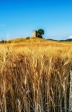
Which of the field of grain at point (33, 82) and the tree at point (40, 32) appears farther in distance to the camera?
the tree at point (40, 32)

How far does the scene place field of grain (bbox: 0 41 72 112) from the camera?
2824 mm

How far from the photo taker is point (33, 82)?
2873mm

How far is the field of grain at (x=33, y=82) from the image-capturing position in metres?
2.82

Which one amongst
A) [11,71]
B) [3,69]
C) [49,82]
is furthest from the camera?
[49,82]

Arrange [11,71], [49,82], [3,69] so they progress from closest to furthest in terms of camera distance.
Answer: [3,69]
[11,71]
[49,82]

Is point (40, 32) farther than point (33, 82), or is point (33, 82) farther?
point (40, 32)

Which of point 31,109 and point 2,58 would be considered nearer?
point 2,58

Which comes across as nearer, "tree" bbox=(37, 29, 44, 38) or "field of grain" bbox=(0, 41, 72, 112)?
"field of grain" bbox=(0, 41, 72, 112)

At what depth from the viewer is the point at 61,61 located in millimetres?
3273

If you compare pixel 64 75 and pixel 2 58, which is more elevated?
pixel 2 58

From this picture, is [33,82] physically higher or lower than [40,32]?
higher

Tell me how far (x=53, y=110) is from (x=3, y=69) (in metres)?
0.85

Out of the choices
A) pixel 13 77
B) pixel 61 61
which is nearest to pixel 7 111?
pixel 13 77

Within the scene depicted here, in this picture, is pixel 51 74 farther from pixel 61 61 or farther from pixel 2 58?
pixel 2 58
